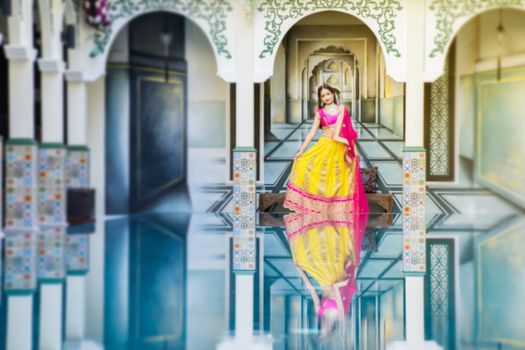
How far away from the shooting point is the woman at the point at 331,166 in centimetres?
830

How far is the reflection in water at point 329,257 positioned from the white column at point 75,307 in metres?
0.80

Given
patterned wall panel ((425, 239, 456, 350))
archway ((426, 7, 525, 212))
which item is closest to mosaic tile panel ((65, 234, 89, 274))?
patterned wall panel ((425, 239, 456, 350))

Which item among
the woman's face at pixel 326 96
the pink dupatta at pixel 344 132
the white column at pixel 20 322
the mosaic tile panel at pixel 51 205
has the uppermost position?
the woman's face at pixel 326 96

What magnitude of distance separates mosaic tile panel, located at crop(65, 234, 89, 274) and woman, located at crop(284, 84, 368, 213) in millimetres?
2626

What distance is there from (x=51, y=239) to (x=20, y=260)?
1262 millimetres

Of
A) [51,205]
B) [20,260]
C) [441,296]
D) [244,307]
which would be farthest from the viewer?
[51,205]

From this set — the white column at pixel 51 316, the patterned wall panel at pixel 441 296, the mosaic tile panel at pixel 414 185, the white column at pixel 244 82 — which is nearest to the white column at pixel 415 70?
the mosaic tile panel at pixel 414 185

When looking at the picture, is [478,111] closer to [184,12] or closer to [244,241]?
[184,12]

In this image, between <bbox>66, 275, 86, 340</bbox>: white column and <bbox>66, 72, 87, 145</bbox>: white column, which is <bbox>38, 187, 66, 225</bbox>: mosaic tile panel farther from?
<bbox>66, 275, 86, 340</bbox>: white column

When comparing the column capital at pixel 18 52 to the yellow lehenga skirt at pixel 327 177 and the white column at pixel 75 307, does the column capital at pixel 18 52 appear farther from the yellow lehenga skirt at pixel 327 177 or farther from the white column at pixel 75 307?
the white column at pixel 75 307

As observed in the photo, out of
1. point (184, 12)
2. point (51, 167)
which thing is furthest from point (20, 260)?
point (184, 12)

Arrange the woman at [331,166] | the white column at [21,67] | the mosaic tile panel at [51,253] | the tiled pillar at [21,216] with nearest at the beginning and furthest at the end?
the tiled pillar at [21,216]
the mosaic tile panel at [51,253]
the white column at [21,67]
the woman at [331,166]

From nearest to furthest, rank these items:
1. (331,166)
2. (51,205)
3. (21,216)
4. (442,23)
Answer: (21,216) → (51,205) → (442,23) → (331,166)

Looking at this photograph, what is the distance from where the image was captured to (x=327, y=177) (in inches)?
327
